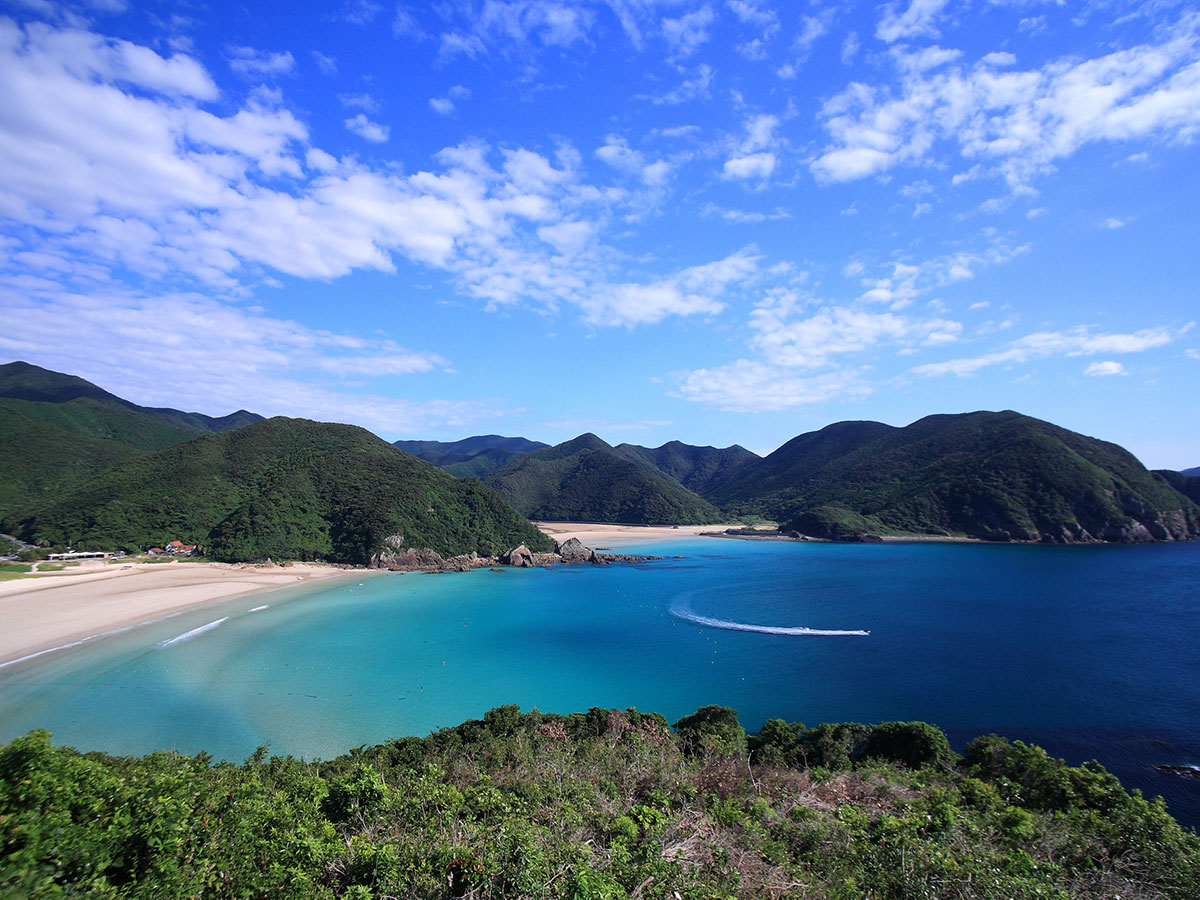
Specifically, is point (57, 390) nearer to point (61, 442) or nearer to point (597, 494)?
point (61, 442)

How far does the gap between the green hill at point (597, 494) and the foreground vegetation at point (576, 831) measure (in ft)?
434

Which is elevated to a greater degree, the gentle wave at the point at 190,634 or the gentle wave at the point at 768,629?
the gentle wave at the point at 768,629

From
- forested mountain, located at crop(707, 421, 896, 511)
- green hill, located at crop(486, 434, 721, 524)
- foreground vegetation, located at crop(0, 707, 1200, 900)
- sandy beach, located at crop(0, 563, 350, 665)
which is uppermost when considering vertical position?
forested mountain, located at crop(707, 421, 896, 511)

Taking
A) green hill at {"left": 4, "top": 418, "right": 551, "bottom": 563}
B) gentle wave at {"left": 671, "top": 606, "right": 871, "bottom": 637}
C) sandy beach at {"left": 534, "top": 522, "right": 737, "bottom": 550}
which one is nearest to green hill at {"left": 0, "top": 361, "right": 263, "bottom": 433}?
green hill at {"left": 4, "top": 418, "right": 551, "bottom": 563}

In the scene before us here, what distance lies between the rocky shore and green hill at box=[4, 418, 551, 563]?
4.99 feet

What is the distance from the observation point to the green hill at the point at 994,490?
289 ft

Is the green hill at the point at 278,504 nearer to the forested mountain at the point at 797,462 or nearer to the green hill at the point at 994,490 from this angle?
the green hill at the point at 994,490

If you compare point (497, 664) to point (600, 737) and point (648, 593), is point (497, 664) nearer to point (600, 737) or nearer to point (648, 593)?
point (600, 737)

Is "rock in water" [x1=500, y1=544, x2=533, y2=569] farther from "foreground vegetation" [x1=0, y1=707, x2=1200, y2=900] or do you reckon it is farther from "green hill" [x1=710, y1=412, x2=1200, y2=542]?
"green hill" [x1=710, y1=412, x2=1200, y2=542]

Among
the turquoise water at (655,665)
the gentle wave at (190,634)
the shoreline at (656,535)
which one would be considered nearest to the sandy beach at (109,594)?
the turquoise water at (655,665)

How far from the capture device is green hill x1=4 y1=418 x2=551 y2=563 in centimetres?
6338

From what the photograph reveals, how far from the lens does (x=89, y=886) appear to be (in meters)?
4.65

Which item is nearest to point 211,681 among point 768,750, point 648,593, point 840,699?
point 768,750

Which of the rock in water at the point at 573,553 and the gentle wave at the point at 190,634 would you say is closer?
the gentle wave at the point at 190,634
